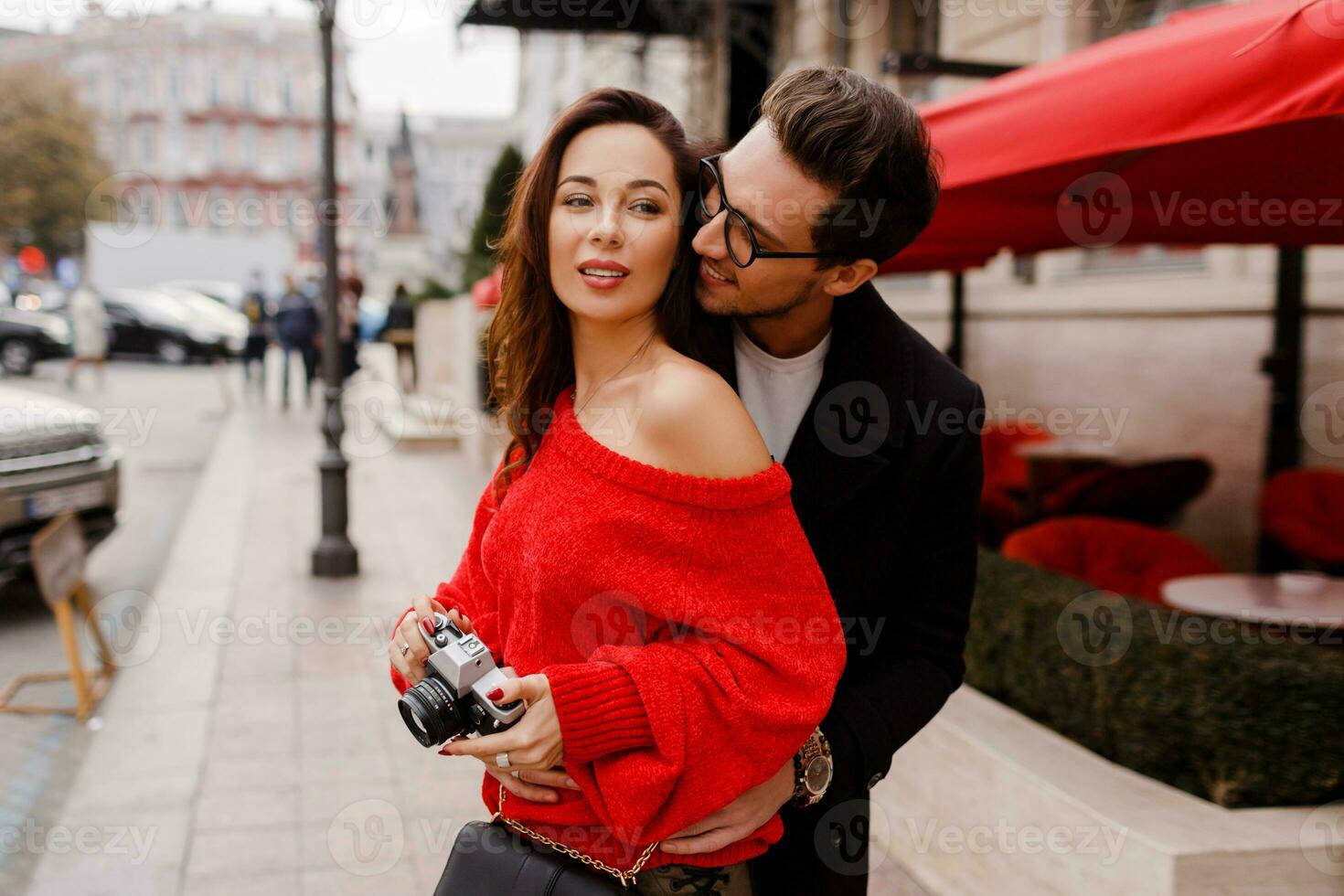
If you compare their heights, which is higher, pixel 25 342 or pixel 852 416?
pixel 852 416

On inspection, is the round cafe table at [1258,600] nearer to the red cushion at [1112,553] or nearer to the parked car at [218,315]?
the red cushion at [1112,553]

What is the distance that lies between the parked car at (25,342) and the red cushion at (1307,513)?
897 inches

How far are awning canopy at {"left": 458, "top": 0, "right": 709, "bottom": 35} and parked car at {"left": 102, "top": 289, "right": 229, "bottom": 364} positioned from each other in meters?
15.6

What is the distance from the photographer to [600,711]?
4.47 feet

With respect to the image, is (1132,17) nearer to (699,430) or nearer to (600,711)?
(699,430)

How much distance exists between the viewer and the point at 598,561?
4.67 feet

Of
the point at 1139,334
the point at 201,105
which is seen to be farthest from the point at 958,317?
the point at 201,105

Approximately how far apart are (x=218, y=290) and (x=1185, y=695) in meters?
33.0

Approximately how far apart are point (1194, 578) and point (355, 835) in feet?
11.6

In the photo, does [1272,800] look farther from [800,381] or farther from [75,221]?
[75,221]

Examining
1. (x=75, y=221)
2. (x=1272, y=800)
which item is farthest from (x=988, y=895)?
(x=75, y=221)

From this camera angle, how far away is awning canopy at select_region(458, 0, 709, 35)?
37.1 feet

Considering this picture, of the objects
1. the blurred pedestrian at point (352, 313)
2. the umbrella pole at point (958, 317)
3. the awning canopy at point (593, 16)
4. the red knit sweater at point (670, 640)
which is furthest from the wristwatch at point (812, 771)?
the blurred pedestrian at point (352, 313)

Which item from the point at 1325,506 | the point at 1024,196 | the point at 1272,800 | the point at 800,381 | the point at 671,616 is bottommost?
the point at 1272,800
